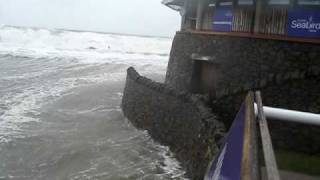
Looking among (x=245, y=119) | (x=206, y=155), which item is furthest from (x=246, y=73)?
(x=245, y=119)

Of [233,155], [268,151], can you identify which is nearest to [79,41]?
[233,155]

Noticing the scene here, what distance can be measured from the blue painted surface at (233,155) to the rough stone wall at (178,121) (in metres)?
4.15

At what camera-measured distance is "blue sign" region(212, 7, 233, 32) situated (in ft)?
42.2

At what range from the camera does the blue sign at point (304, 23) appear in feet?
34.3

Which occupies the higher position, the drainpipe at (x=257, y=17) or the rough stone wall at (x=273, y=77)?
the drainpipe at (x=257, y=17)

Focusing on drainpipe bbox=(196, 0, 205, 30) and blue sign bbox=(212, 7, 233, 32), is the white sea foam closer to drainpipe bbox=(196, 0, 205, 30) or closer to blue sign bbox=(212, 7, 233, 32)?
drainpipe bbox=(196, 0, 205, 30)

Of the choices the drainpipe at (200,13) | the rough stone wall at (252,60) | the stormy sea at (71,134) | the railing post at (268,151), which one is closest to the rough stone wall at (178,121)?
the stormy sea at (71,134)

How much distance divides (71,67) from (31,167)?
2161cm

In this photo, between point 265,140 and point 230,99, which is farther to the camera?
point 230,99

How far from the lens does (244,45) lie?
11156 millimetres

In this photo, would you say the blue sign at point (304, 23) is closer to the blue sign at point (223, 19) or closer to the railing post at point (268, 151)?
the blue sign at point (223, 19)

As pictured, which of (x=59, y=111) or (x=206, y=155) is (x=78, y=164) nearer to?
(x=206, y=155)

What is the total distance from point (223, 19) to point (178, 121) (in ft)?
14.6

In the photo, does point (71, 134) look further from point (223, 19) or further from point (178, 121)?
point (223, 19)
